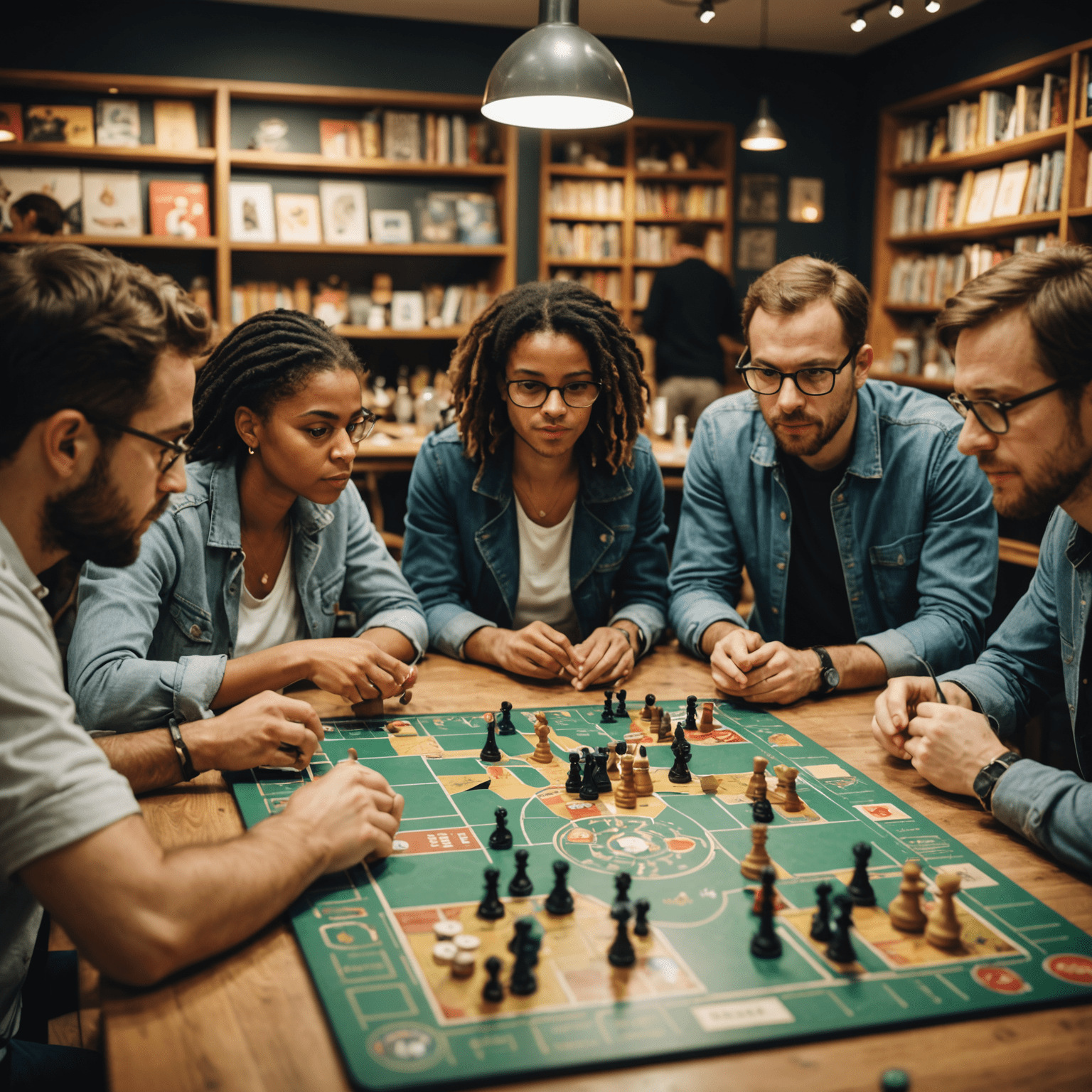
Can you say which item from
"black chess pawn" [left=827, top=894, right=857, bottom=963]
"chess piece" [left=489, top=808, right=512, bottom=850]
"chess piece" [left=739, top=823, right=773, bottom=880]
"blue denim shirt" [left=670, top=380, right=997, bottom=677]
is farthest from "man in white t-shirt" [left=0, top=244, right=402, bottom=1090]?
"blue denim shirt" [left=670, top=380, right=997, bottom=677]

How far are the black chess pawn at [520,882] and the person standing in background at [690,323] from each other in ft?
20.0

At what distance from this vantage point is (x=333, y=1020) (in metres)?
1.01

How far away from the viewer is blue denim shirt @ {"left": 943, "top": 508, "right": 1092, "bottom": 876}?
1394 mm

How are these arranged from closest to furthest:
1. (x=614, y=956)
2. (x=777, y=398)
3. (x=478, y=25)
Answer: (x=614, y=956), (x=777, y=398), (x=478, y=25)

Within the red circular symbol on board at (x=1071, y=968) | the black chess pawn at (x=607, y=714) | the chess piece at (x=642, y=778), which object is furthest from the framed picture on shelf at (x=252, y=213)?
the red circular symbol on board at (x=1071, y=968)

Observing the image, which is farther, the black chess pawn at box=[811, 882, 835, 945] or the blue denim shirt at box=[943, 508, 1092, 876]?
the blue denim shirt at box=[943, 508, 1092, 876]

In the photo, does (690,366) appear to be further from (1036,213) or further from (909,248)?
(1036,213)

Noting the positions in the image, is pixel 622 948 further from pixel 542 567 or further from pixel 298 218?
pixel 298 218

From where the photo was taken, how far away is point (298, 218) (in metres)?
6.57

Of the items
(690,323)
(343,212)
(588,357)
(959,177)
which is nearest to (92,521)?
(588,357)

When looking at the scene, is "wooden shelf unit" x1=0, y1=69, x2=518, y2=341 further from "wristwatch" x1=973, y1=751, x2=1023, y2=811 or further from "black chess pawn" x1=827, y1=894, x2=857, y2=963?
"black chess pawn" x1=827, y1=894, x2=857, y2=963

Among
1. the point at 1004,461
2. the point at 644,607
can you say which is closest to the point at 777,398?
the point at 644,607

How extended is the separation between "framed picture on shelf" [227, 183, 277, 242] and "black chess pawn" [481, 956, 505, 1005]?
19.9 feet

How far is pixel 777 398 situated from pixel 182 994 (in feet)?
5.72
